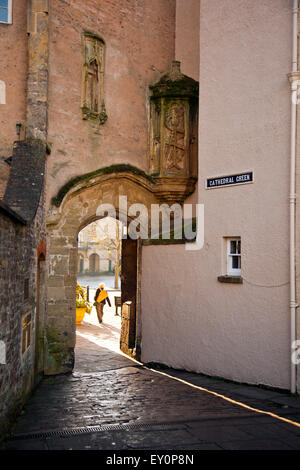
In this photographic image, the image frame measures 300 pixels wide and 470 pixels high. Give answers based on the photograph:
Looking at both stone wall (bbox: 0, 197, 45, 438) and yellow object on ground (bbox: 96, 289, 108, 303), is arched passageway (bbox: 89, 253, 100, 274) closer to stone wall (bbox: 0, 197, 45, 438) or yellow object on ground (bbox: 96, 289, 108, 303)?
yellow object on ground (bbox: 96, 289, 108, 303)

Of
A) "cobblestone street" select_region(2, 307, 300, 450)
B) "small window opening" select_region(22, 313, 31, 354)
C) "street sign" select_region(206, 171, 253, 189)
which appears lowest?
"cobblestone street" select_region(2, 307, 300, 450)

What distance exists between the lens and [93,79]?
11.5 metres

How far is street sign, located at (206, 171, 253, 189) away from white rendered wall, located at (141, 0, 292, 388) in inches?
3.9

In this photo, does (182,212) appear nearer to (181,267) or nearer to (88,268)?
(181,267)

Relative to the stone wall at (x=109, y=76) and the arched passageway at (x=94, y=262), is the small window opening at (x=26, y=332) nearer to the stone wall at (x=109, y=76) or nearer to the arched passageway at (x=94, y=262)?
the stone wall at (x=109, y=76)

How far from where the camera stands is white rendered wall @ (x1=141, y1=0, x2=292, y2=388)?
337 inches

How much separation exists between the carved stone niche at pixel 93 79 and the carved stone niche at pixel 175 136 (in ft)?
4.93

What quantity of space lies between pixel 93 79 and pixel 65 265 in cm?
444

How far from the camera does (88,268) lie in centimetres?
6138

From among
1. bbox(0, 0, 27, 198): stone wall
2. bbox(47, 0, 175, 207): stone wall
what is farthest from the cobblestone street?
bbox(0, 0, 27, 198): stone wall

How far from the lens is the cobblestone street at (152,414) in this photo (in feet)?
18.2

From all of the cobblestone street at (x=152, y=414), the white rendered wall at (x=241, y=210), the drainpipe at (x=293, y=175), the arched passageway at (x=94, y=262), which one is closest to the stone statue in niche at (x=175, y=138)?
the white rendered wall at (x=241, y=210)

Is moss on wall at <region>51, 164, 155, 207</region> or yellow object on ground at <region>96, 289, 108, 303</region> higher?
moss on wall at <region>51, 164, 155, 207</region>
